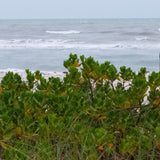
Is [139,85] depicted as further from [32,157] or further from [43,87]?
[32,157]

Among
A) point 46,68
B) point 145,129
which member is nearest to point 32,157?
point 145,129

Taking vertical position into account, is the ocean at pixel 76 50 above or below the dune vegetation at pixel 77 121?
above

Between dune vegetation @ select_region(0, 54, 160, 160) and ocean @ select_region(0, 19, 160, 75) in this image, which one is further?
ocean @ select_region(0, 19, 160, 75)

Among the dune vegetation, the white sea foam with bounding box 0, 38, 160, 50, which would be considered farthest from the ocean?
the dune vegetation

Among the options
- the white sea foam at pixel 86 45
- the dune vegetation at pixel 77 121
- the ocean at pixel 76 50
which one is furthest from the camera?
the white sea foam at pixel 86 45

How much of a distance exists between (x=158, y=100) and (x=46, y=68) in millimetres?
8953

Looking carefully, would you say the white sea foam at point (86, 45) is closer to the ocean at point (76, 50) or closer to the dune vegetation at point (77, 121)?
the ocean at point (76, 50)

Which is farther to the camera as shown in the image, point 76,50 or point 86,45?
point 86,45

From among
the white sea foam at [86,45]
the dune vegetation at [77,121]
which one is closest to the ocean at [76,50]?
the white sea foam at [86,45]

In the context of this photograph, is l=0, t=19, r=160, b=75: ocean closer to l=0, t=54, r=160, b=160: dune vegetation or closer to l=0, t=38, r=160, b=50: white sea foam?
l=0, t=38, r=160, b=50: white sea foam

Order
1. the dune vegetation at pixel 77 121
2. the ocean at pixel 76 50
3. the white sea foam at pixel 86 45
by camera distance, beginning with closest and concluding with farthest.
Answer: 1. the dune vegetation at pixel 77 121
2. the ocean at pixel 76 50
3. the white sea foam at pixel 86 45

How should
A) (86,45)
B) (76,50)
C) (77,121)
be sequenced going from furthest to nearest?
(86,45) → (76,50) → (77,121)

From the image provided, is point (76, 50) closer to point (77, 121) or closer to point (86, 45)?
point (86, 45)

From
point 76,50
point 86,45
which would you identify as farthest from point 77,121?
point 86,45
